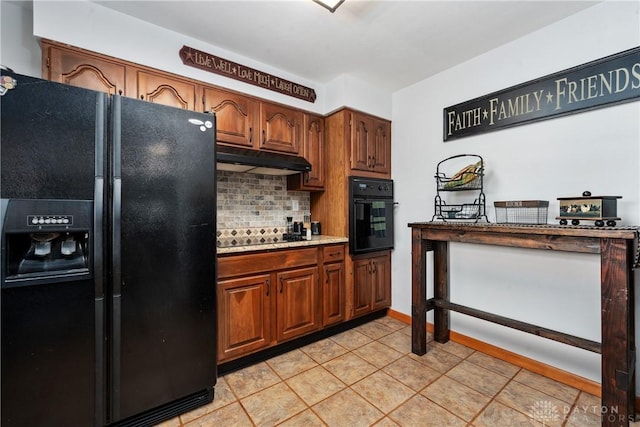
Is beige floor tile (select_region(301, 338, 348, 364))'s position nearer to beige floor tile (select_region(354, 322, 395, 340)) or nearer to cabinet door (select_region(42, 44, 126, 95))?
beige floor tile (select_region(354, 322, 395, 340))

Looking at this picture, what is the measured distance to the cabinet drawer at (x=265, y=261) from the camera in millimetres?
2041

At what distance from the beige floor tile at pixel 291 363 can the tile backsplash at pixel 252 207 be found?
3.39 feet

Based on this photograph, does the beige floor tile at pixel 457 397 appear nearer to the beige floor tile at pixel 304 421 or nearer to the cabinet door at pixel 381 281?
the beige floor tile at pixel 304 421

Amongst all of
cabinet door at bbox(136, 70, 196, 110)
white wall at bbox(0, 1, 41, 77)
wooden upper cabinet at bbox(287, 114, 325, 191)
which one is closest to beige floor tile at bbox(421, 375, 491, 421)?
wooden upper cabinet at bbox(287, 114, 325, 191)

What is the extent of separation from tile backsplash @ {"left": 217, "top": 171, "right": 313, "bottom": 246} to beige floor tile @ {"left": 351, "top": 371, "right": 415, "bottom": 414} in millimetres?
1466

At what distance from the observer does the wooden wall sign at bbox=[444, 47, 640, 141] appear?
173cm

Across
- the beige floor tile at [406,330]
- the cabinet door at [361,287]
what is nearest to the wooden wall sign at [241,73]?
the cabinet door at [361,287]

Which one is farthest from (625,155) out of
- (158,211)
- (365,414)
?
(158,211)

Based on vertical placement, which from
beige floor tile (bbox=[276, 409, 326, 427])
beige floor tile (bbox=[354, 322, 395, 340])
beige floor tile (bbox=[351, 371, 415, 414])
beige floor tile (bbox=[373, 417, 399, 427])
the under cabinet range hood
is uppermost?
the under cabinet range hood

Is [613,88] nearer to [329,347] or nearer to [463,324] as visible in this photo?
[463,324]

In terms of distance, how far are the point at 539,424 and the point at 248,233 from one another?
101 inches

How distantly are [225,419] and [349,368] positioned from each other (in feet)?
3.13

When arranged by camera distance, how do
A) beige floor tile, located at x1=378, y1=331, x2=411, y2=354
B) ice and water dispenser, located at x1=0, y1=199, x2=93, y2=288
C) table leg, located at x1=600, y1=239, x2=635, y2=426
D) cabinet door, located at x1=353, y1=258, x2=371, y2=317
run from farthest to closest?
cabinet door, located at x1=353, y1=258, x2=371, y2=317 → beige floor tile, located at x1=378, y1=331, x2=411, y2=354 → table leg, located at x1=600, y1=239, x2=635, y2=426 → ice and water dispenser, located at x1=0, y1=199, x2=93, y2=288

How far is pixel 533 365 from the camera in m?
2.09
